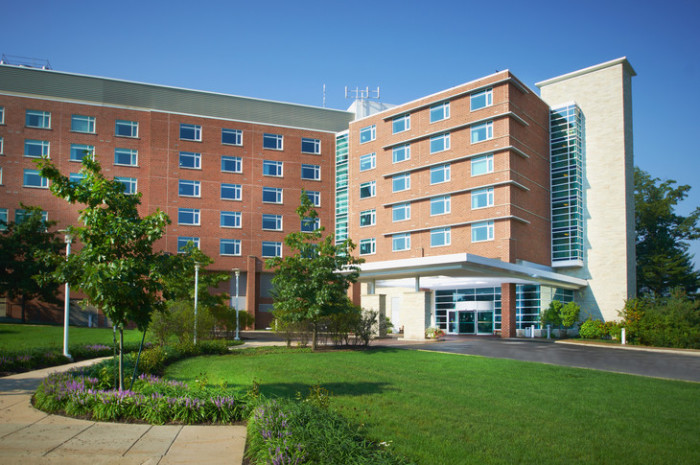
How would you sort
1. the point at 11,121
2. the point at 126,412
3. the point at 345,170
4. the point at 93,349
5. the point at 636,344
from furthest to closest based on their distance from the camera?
the point at 345,170
the point at 11,121
the point at 636,344
the point at 93,349
the point at 126,412

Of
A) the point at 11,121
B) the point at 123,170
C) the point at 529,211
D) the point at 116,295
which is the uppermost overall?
the point at 11,121

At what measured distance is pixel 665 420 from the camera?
9039mm

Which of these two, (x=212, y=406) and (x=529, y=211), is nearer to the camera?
(x=212, y=406)

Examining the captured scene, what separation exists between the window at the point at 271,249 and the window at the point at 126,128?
49.2ft

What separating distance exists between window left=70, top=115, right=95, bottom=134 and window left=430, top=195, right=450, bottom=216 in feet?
97.8

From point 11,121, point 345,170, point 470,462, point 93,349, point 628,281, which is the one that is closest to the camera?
point 470,462

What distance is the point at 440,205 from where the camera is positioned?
43656 millimetres

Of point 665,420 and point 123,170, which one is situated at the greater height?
point 123,170

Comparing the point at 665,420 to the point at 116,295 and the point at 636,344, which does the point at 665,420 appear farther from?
the point at 636,344

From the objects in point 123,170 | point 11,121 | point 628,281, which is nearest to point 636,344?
point 628,281

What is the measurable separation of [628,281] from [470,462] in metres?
38.8

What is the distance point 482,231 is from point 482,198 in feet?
8.02

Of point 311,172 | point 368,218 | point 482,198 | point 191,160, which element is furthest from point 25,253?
point 482,198

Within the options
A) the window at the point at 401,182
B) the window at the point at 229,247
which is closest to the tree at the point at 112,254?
the window at the point at 401,182
